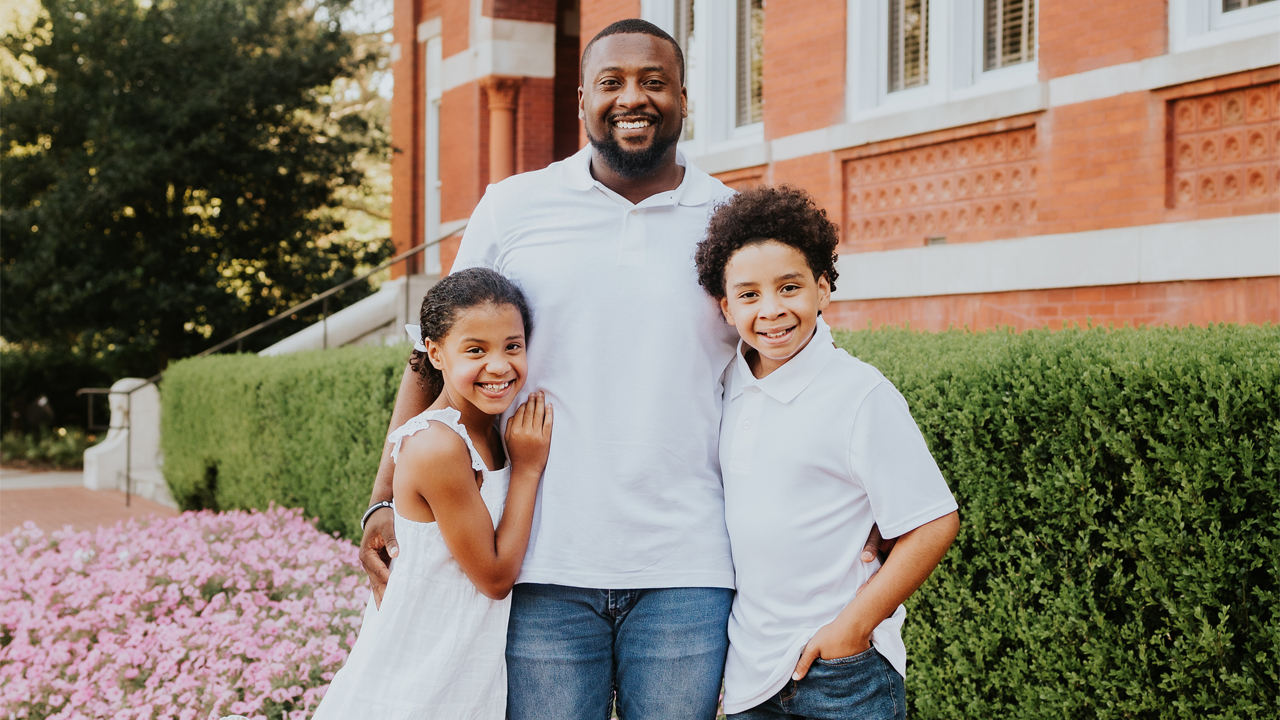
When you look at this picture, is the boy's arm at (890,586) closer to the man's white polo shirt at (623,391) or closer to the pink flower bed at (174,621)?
the man's white polo shirt at (623,391)

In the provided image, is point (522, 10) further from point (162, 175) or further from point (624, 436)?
point (624, 436)

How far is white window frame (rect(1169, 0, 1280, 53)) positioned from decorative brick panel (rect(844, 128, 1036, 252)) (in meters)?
1.06

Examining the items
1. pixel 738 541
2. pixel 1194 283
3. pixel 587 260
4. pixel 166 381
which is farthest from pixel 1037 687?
pixel 166 381

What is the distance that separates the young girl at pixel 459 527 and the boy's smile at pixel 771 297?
464 millimetres

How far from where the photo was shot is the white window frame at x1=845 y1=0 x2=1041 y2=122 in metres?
7.59

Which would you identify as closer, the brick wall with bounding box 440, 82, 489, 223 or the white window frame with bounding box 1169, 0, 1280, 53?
the white window frame with bounding box 1169, 0, 1280, 53

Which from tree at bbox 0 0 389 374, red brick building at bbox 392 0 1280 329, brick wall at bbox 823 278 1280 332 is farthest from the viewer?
tree at bbox 0 0 389 374

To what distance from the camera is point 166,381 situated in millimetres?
12219

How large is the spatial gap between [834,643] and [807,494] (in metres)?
0.29

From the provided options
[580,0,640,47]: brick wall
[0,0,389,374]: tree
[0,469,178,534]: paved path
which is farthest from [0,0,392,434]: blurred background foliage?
[580,0,640,47]: brick wall

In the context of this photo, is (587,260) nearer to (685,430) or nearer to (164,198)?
(685,430)

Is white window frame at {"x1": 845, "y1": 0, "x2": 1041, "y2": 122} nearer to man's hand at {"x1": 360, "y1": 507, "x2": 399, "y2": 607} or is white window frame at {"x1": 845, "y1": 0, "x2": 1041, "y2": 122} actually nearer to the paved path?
man's hand at {"x1": 360, "y1": 507, "x2": 399, "y2": 607}

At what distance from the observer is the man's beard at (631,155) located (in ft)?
7.91

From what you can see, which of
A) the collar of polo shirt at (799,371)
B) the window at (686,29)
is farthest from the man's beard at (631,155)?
the window at (686,29)
